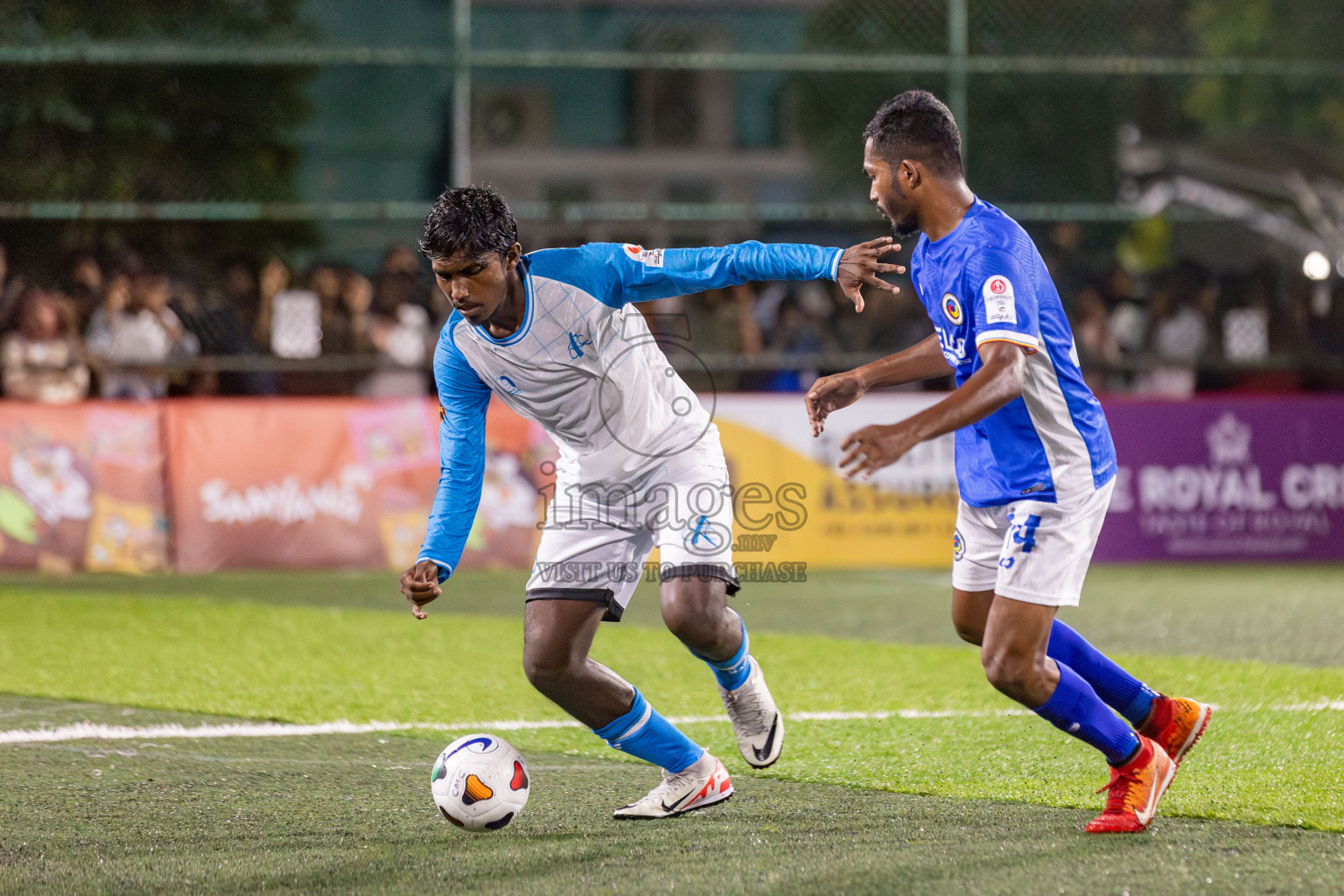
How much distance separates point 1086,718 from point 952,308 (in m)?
1.21

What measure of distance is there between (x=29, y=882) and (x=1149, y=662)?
537 cm

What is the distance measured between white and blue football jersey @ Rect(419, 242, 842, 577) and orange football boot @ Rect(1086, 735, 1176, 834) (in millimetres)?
1625

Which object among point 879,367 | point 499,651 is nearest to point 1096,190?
point 499,651

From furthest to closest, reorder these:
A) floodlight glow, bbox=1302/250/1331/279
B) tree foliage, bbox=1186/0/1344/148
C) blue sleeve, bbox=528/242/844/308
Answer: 1. tree foliage, bbox=1186/0/1344/148
2. floodlight glow, bbox=1302/250/1331/279
3. blue sleeve, bbox=528/242/844/308

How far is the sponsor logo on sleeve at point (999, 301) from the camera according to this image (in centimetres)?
413

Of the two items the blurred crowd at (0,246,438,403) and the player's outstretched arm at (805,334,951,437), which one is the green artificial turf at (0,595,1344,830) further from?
the blurred crowd at (0,246,438,403)

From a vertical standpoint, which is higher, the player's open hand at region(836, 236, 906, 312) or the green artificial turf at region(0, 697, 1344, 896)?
the player's open hand at region(836, 236, 906, 312)

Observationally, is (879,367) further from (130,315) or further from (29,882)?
(130,315)

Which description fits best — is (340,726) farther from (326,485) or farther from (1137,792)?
(326,485)

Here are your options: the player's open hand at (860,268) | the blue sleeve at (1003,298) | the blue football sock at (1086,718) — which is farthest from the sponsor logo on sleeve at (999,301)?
the blue football sock at (1086,718)

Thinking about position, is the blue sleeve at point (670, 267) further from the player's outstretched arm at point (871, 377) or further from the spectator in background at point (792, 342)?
the spectator in background at point (792, 342)

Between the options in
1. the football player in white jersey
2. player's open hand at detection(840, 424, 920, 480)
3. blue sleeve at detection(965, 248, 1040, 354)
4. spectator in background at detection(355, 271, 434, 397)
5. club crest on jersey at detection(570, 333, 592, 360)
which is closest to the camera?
player's open hand at detection(840, 424, 920, 480)

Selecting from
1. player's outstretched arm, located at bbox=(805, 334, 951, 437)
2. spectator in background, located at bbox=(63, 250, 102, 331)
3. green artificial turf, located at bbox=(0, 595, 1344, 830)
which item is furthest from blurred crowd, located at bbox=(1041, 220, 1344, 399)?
player's outstretched arm, located at bbox=(805, 334, 951, 437)

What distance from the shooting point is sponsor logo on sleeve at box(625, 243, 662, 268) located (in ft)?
15.6
